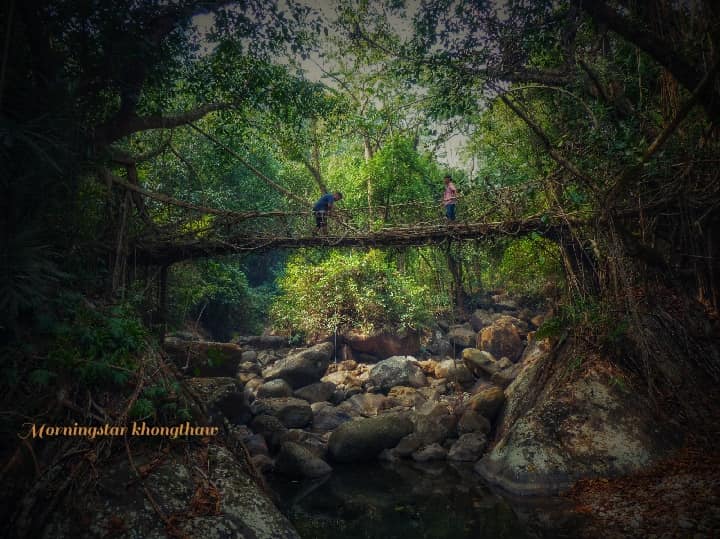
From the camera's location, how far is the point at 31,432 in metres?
4.32

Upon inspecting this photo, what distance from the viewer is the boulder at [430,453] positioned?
838cm

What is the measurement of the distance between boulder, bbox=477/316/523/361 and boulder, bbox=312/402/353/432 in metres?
6.47

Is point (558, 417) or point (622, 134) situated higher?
point (622, 134)

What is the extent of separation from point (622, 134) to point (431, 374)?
29.6 feet

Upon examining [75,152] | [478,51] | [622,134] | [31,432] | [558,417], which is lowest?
[558,417]

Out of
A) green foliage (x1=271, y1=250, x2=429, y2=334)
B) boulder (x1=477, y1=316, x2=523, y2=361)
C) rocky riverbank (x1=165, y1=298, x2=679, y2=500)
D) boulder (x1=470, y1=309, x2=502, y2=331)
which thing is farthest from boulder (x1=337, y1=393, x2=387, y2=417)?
boulder (x1=470, y1=309, x2=502, y2=331)

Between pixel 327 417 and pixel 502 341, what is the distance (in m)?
7.26

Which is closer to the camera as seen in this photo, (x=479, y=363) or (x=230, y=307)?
(x=479, y=363)

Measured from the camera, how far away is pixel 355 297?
15883mm

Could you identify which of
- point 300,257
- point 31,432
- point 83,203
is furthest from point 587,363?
point 300,257

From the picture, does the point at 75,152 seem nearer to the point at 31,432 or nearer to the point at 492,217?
the point at 31,432

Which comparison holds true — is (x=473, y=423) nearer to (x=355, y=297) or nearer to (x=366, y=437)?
(x=366, y=437)

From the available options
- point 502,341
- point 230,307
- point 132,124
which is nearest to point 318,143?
point 132,124

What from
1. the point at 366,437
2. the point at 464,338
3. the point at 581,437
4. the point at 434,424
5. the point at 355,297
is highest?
the point at 355,297
